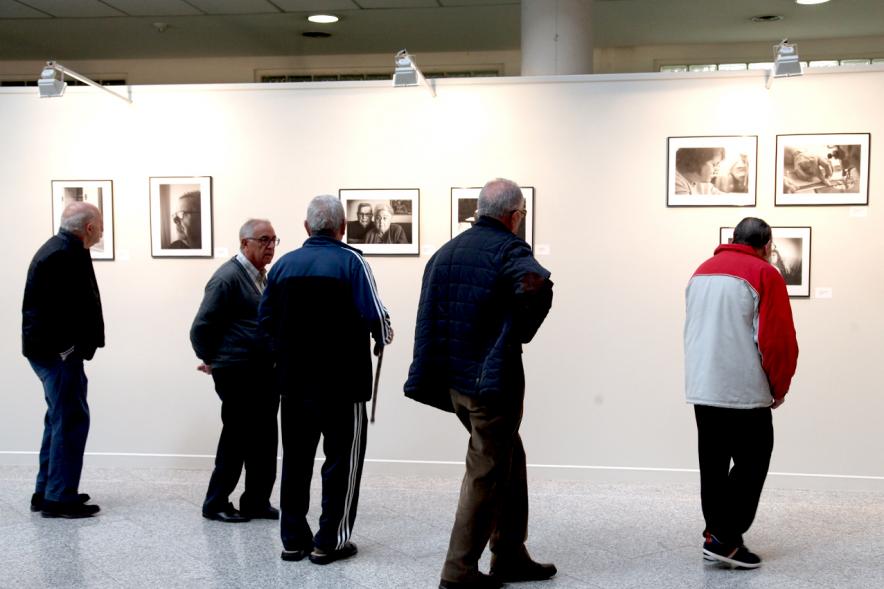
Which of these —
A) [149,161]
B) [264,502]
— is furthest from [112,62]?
[264,502]

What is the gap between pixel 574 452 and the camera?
6605 mm

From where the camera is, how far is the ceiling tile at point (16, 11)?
8.23m

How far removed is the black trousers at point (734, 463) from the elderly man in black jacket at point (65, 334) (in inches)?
138

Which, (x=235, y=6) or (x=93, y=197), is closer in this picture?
(x=93, y=197)

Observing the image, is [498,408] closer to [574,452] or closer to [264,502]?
[264,502]

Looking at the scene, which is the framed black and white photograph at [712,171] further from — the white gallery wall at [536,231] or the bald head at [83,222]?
the bald head at [83,222]

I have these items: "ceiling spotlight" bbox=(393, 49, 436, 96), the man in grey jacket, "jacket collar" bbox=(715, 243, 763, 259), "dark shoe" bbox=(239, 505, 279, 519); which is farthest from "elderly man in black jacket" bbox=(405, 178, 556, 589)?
"ceiling spotlight" bbox=(393, 49, 436, 96)

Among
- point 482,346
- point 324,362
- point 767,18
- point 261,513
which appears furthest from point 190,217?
point 767,18

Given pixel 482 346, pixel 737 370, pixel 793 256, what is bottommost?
pixel 737 370

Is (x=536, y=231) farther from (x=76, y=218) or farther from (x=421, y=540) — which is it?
(x=76, y=218)

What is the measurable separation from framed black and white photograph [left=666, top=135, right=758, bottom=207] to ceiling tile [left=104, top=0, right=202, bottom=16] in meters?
4.49

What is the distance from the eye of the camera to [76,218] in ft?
17.9

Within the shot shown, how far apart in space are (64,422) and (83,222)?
1179 mm

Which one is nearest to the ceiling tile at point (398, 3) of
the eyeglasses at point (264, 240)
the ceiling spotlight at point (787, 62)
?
the ceiling spotlight at point (787, 62)
